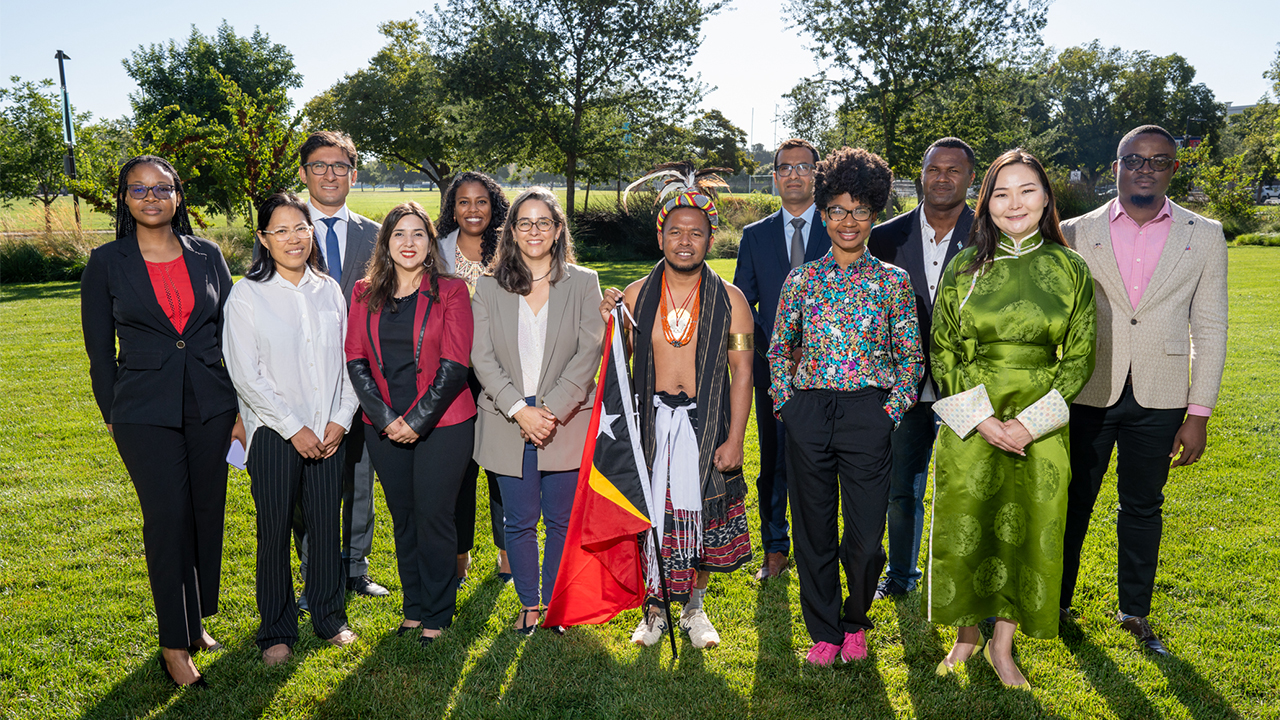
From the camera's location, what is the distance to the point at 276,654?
375 centimetres

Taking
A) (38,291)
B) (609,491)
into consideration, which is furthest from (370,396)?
(38,291)

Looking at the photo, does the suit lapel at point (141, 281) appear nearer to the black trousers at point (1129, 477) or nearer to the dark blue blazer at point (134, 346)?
the dark blue blazer at point (134, 346)

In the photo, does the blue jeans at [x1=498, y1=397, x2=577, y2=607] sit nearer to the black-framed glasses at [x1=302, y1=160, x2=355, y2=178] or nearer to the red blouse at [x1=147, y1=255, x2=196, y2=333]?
the red blouse at [x1=147, y1=255, x2=196, y2=333]

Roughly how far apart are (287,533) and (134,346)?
114 cm

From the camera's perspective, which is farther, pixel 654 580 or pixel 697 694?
pixel 654 580

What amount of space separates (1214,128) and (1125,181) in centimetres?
7789

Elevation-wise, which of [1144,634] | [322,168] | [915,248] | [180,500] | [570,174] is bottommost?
[1144,634]

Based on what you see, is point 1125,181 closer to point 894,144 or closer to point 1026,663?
point 1026,663

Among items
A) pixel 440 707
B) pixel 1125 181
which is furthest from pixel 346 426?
pixel 1125 181

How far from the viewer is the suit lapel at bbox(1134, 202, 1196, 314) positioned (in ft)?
12.0

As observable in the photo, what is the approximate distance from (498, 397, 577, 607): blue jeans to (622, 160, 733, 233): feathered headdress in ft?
4.15

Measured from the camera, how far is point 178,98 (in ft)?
118

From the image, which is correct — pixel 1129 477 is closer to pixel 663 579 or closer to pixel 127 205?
pixel 663 579

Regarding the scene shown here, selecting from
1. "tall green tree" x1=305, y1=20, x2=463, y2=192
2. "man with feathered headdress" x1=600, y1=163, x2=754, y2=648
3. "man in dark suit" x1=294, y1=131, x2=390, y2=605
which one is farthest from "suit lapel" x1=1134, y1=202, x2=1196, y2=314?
"tall green tree" x1=305, y1=20, x2=463, y2=192
